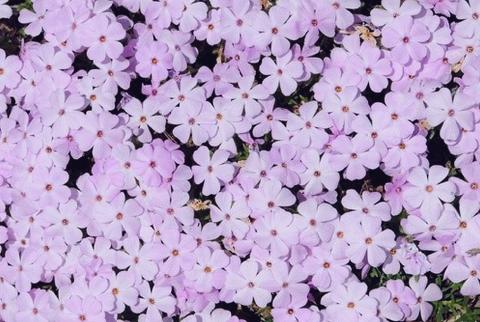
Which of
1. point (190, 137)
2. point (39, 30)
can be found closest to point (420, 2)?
point (190, 137)

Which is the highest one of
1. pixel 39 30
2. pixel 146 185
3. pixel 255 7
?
pixel 255 7

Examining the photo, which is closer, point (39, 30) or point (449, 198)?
point (449, 198)

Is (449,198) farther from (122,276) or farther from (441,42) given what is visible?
(122,276)

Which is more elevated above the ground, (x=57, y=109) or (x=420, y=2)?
(x=420, y=2)

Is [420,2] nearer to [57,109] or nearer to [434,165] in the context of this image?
[434,165]

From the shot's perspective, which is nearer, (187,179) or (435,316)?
(187,179)

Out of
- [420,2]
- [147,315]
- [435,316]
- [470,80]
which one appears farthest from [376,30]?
[147,315]
